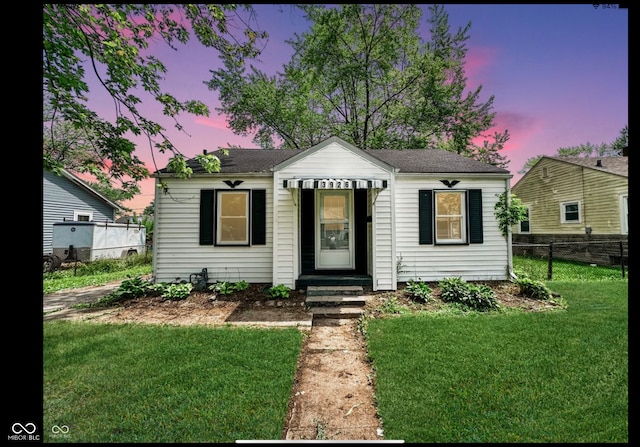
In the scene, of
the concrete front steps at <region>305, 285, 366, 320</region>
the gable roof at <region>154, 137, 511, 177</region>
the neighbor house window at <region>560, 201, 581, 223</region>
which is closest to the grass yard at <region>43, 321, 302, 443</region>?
the concrete front steps at <region>305, 285, 366, 320</region>

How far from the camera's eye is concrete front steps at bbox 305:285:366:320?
470cm

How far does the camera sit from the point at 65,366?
202cm

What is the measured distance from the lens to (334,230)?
6.43m

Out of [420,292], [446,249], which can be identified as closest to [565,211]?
→ [446,249]

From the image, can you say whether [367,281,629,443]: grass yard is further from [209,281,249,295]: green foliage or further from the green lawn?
[209,281,249,295]: green foliage

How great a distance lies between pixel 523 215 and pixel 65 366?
8.39 meters

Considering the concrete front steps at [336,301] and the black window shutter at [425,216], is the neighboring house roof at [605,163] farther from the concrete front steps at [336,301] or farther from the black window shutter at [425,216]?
the concrete front steps at [336,301]

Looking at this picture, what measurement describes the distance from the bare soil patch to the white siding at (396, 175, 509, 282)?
421 mm

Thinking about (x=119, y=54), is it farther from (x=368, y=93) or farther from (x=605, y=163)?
(x=605, y=163)

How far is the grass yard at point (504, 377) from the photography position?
1.88 m

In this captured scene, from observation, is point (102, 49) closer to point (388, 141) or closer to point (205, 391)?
point (205, 391)

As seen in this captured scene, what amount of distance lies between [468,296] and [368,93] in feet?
41.4
